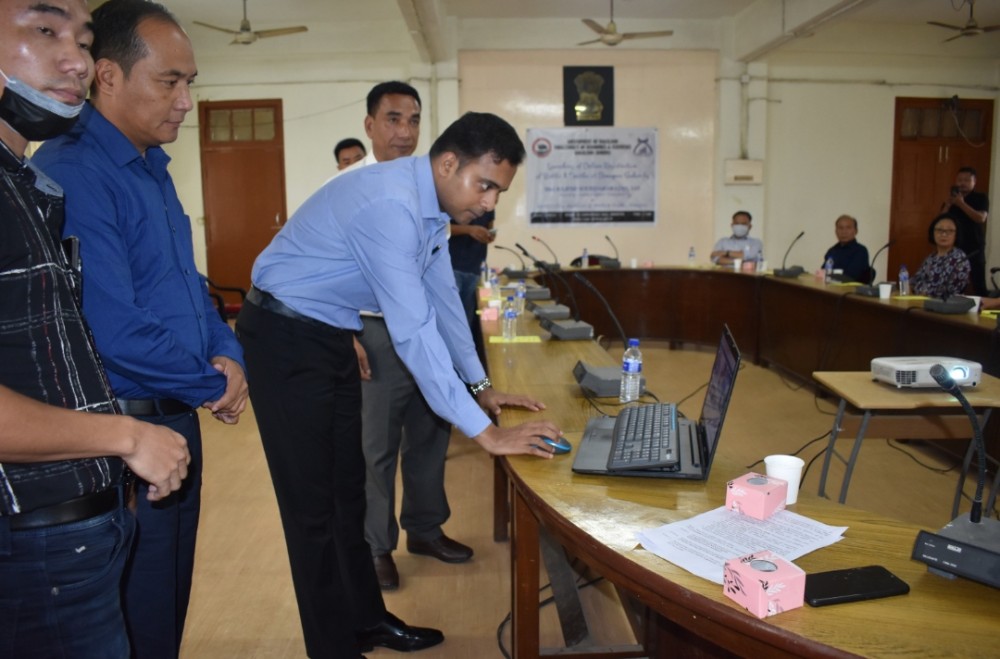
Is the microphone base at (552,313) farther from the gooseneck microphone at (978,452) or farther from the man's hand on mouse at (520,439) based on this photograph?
the gooseneck microphone at (978,452)

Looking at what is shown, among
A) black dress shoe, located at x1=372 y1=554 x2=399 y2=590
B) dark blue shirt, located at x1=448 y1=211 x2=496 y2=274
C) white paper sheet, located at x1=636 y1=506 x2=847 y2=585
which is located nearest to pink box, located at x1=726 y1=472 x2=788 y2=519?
white paper sheet, located at x1=636 y1=506 x2=847 y2=585

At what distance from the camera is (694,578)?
979mm

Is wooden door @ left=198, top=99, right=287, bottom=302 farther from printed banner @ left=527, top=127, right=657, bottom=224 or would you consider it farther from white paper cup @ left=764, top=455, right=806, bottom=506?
white paper cup @ left=764, top=455, right=806, bottom=506

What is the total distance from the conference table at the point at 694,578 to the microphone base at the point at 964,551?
19mm

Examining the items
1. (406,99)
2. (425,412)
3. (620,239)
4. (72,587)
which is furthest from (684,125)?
(72,587)

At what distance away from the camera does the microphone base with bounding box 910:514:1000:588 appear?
36.8 inches

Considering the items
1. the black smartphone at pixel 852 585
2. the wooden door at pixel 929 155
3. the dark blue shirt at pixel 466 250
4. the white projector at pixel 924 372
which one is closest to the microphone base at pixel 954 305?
the white projector at pixel 924 372

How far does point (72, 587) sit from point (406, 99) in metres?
2.17

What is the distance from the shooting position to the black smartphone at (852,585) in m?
0.91

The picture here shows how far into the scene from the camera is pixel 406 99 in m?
2.71

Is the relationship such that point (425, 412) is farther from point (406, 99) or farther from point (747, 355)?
point (747, 355)

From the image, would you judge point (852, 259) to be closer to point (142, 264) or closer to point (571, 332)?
point (571, 332)

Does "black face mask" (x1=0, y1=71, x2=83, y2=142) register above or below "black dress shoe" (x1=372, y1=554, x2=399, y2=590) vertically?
above

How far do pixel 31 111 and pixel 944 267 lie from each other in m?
A: 5.14
